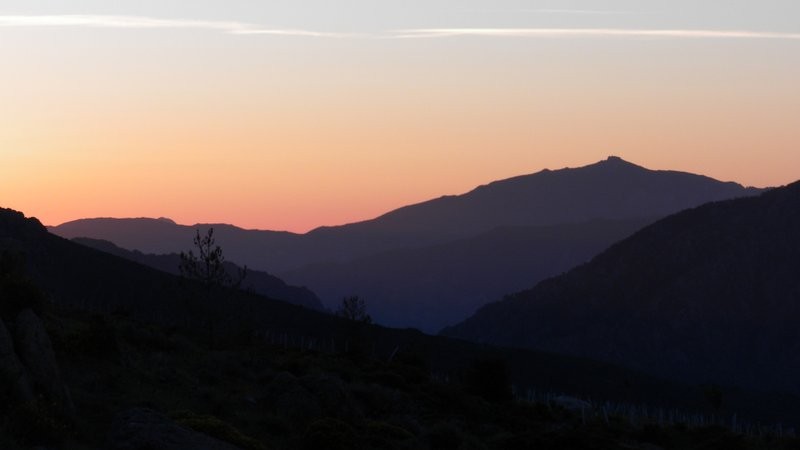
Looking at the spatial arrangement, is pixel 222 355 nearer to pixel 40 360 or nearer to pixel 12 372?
pixel 40 360

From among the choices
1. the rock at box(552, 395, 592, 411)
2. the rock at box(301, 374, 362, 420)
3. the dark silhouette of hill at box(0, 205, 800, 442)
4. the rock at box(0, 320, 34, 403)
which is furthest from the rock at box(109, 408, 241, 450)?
the rock at box(552, 395, 592, 411)

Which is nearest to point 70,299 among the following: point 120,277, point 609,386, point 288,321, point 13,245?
point 13,245

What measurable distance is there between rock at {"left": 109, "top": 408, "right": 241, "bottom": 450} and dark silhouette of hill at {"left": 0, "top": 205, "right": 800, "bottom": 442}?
7.17ft

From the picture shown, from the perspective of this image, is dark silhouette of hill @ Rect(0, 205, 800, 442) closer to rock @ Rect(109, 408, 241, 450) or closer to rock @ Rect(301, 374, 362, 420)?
rock @ Rect(301, 374, 362, 420)

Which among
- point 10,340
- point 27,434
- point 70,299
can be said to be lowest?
point 27,434

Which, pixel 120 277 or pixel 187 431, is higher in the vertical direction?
pixel 120 277

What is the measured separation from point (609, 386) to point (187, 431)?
121 m

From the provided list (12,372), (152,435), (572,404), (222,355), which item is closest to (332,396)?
(222,355)

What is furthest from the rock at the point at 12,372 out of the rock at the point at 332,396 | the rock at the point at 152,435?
the rock at the point at 332,396

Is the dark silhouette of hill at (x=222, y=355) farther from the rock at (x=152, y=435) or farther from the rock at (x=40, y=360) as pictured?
the rock at (x=152, y=435)

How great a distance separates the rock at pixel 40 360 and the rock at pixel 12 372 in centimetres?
96

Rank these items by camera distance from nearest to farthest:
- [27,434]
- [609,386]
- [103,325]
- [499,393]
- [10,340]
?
[27,434] → [10,340] → [103,325] → [499,393] → [609,386]

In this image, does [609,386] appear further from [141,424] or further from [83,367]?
[141,424]

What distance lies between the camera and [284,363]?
63.2m
